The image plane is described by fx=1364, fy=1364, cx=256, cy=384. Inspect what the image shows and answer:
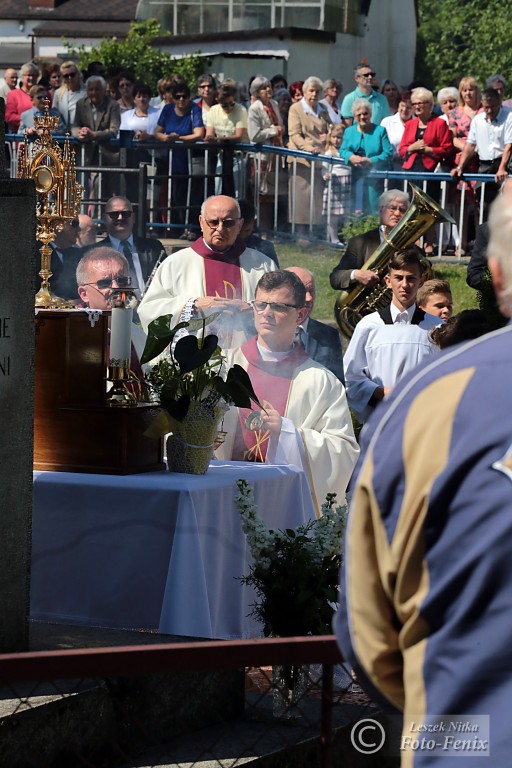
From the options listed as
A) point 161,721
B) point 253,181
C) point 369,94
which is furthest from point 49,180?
point 369,94

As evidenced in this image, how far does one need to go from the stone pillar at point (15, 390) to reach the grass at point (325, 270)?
22.5 feet

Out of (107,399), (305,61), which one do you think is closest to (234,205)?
(107,399)

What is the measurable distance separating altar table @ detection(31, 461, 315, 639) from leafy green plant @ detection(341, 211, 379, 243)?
21.3 ft

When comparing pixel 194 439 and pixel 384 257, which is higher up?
pixel 384 257

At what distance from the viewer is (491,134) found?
508 inches

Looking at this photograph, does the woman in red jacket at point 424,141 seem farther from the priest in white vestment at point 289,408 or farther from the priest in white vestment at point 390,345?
the priest in white vestment at point 289,408

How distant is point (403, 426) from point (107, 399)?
11.5 feet

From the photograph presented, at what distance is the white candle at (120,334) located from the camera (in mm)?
5270

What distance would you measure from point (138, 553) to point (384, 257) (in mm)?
4698

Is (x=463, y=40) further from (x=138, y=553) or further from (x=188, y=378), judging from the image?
(x=138, y=553)

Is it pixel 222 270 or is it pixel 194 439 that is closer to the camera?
pixel 194 439

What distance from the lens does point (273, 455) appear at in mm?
6668

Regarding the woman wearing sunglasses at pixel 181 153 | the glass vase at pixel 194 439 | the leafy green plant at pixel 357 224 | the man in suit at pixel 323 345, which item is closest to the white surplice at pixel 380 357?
the man in suit at pixel 323 345

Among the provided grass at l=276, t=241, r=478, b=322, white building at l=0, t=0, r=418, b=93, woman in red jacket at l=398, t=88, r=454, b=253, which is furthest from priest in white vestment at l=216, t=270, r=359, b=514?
white building at l=0, t=0, r=418, b=93
